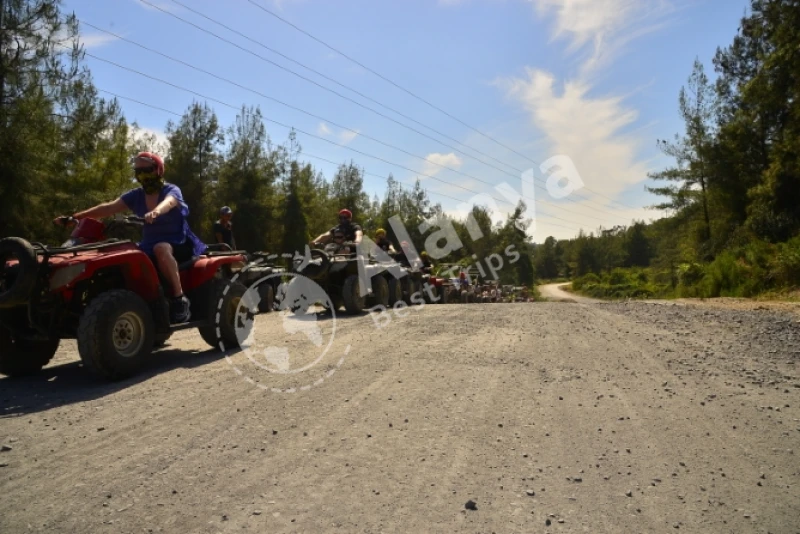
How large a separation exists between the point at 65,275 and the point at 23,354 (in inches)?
46.1

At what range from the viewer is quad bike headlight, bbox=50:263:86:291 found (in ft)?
14.4

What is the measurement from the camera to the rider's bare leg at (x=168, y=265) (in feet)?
17.2

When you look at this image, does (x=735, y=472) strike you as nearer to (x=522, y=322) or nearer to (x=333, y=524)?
(x=333, y=524)

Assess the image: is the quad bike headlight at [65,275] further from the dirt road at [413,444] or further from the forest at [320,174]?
the forest at [320,174]

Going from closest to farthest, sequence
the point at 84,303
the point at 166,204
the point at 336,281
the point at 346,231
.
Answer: the point at 84,303, the point at 166,204, the point at 336,281, the point at 346,231

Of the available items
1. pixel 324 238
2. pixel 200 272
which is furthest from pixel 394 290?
pixel 200 272

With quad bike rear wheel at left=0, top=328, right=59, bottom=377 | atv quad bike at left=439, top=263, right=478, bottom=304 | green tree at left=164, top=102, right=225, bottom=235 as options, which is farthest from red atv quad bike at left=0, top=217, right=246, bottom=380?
green tree at left=164, top=102, right=225, bottom=235

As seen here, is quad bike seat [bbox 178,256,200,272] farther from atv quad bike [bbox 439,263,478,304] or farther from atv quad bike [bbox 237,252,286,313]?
atv quad bike [bbox 439,263,478,304]

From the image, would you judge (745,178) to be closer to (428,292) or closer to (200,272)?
(428,292)

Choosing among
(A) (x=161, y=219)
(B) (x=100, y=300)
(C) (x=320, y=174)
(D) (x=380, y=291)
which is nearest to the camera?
(B) (x=100, y=300)

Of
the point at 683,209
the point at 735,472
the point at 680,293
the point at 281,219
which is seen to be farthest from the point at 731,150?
the point at 735,472

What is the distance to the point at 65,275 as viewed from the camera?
4.40 m

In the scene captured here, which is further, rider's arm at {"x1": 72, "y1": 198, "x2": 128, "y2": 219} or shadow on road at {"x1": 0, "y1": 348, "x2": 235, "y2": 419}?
rider's arm at {"x1": 72, "y1": 198, "x2": 128, "y2": 219}

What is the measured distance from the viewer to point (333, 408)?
151 inches
